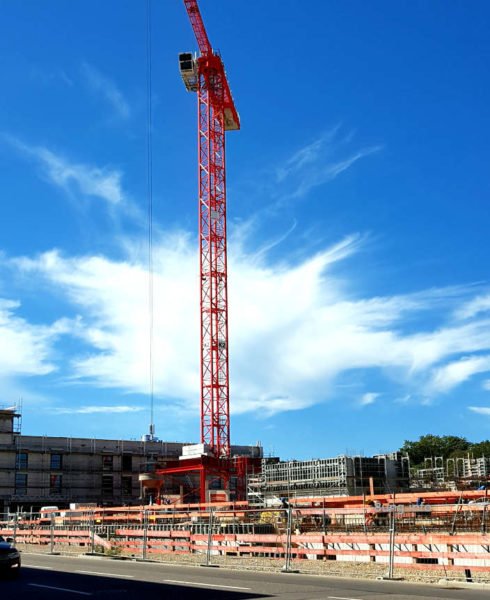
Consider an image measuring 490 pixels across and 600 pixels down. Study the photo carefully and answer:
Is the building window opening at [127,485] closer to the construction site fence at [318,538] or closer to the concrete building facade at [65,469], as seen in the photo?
the concrete building facade at [65,469]

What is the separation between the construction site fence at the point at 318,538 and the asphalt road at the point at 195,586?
89.7 inches

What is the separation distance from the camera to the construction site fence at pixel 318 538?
2178 centimetres

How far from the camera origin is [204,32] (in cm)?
8850

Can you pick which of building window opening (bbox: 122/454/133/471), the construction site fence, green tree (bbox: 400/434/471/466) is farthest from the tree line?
the construction site fence

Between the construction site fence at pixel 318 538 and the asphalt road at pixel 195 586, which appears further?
the construction site fence at pixel 318 538

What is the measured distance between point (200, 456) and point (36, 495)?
2930 cm

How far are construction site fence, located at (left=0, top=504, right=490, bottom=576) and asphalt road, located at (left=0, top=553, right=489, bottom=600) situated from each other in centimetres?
228

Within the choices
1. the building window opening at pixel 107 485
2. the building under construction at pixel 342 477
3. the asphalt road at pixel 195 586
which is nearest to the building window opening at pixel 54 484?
the building window opening at pixel 107 485

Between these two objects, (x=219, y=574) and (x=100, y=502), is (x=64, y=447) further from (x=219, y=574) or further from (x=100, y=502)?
(x=219, y=574)

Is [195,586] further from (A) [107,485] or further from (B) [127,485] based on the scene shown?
(B) [127,485]

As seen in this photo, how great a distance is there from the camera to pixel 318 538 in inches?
949

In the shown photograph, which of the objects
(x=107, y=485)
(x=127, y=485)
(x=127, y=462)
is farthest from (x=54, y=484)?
(x=127, y=462)

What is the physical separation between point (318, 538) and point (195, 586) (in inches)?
270

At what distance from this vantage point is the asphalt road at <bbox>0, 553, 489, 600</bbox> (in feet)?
52.6
